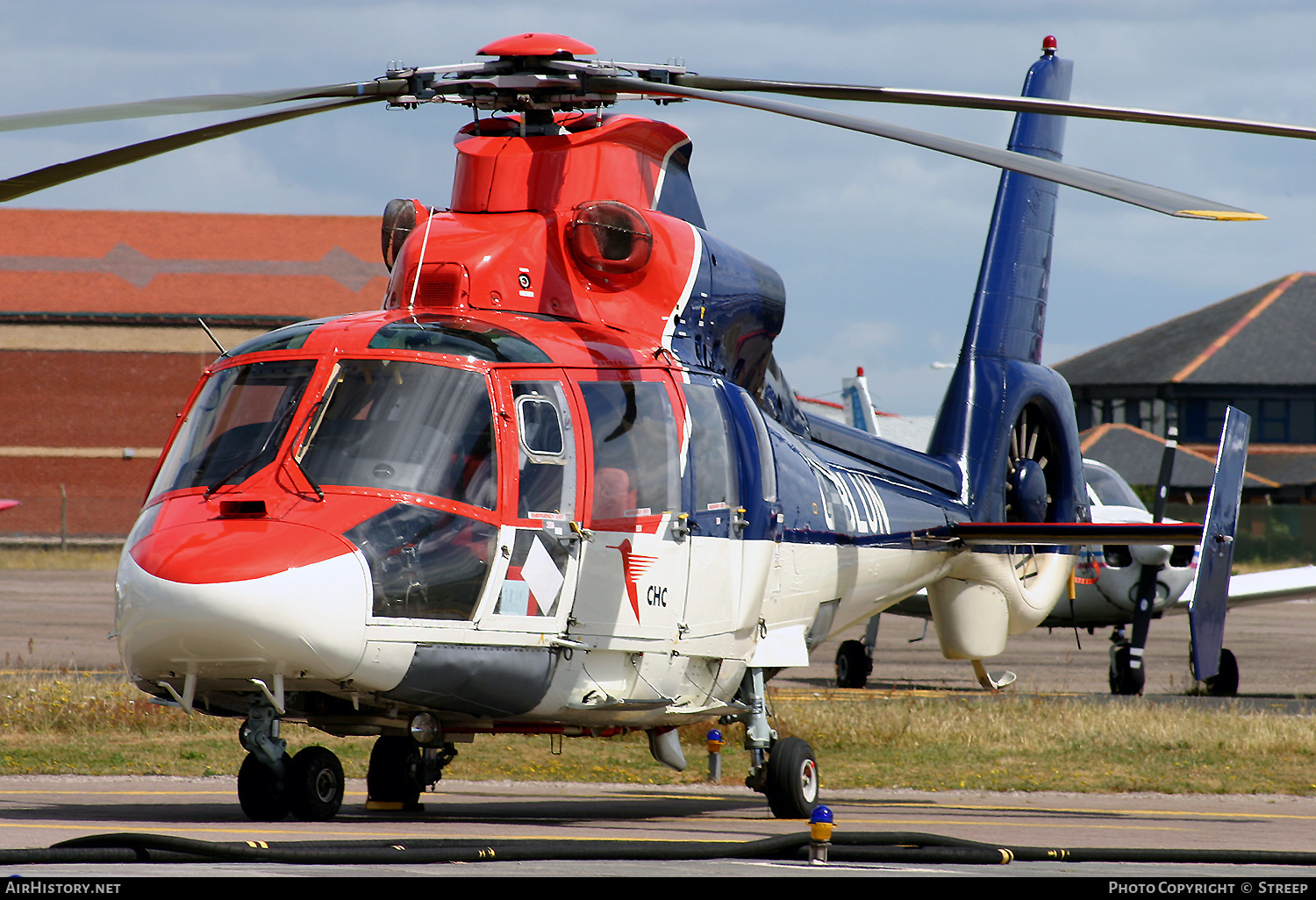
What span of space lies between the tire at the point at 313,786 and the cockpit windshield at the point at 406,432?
192cm

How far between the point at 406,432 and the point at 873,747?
28.7 ft

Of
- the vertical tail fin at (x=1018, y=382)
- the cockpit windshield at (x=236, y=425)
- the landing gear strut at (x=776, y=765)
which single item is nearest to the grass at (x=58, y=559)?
the vertical tail fin at (x=1018, y=382)

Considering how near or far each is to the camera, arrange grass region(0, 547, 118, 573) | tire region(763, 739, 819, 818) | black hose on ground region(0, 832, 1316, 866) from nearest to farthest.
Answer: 1. black hose on ground region(0, 832, 1316, 866)
2. tire region(763, 739, 819, 818)
3. grass region(0, 547, 118, 573)

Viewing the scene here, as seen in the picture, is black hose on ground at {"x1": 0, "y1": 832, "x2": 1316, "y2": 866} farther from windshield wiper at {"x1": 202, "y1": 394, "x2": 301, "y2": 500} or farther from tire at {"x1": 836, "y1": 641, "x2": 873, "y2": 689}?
tire at {"x1": 836, "y1": 641, "x2": 873, "y2": 689}

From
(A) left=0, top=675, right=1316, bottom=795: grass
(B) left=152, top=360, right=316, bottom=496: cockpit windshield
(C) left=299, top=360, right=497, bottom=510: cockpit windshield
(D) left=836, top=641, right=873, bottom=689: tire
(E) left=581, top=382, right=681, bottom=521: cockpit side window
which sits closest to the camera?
(C) left=299, top=360, right=497, bottom=510: cockpit windshield

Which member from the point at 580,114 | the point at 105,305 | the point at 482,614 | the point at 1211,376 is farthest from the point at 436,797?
the point at 1211,376

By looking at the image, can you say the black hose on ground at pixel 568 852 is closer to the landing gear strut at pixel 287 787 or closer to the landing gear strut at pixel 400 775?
the landing gear strut at pixel 287 787

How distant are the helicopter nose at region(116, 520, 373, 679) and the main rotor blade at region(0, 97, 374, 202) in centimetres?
261

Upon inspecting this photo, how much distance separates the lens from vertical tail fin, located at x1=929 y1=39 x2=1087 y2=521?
1577 centimetres

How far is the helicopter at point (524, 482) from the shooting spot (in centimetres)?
867

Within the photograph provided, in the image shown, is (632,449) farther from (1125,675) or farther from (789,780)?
(1125,675)

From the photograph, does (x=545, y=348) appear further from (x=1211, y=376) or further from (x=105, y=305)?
(x=1211, y=376)

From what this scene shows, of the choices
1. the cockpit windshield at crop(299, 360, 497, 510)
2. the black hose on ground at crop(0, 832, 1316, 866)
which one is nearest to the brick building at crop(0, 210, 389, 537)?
the cockpit windshield at crop(299, 360, 497, 510)

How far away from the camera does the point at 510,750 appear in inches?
658
